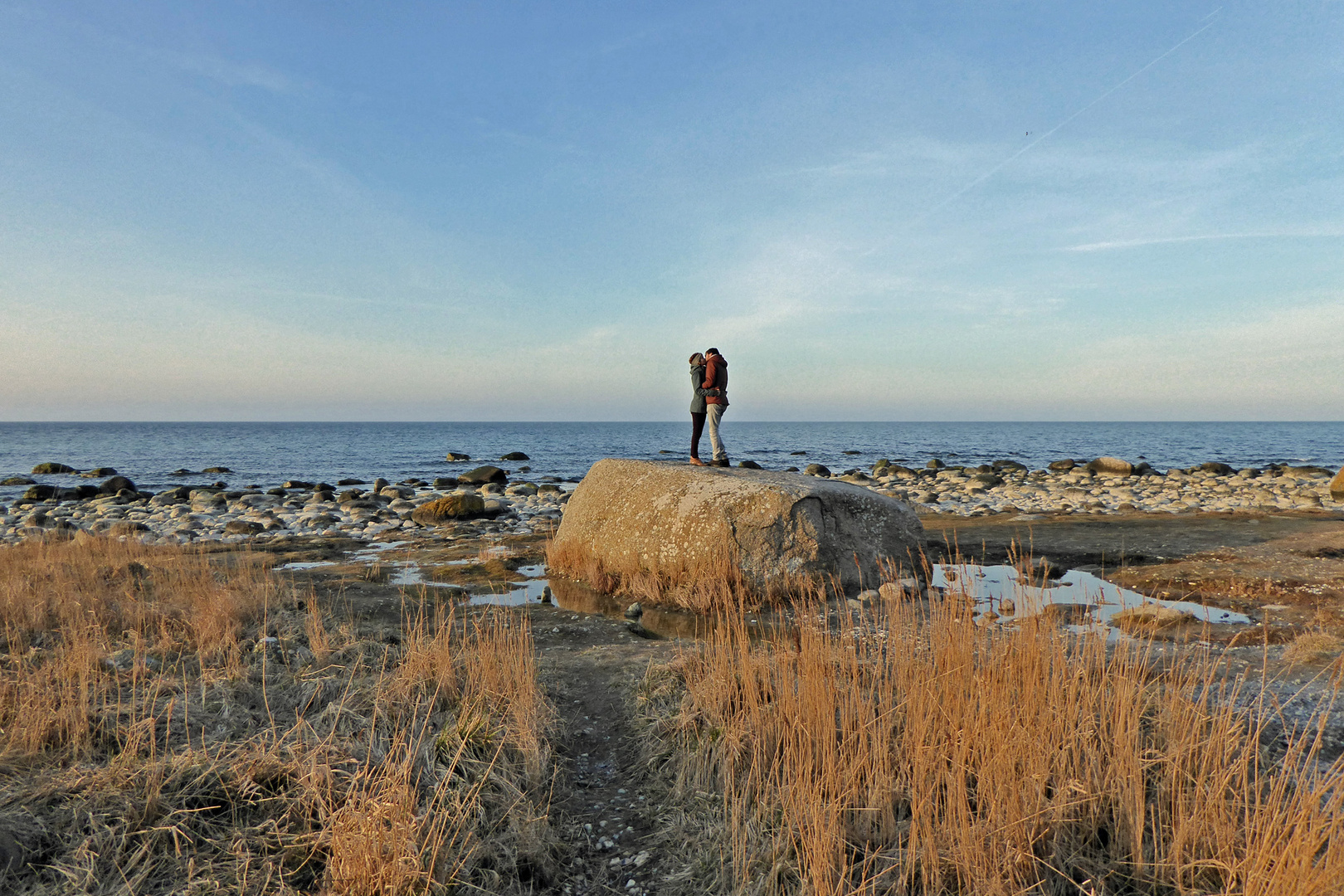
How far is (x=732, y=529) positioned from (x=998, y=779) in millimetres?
5755

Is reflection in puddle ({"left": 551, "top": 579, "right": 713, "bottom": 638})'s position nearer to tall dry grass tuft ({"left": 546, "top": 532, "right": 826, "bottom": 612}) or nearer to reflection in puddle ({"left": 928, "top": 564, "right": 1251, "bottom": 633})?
tall dry grass tuft ({"left": 546, "top": 532, "right": 826, "bottom": 612})

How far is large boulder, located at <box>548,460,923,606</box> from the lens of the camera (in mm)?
8609

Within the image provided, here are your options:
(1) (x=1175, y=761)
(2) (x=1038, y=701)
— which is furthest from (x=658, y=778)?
(1) (x=1175, y=761)

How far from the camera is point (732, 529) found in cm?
874

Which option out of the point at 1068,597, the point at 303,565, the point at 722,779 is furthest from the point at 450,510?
the point at 722,779

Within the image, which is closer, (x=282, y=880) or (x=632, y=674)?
(x=282, y=880)

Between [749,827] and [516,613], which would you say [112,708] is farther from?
[516,613]

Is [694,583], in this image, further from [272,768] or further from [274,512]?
[274,512]

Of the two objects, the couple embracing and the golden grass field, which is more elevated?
the couple embracing

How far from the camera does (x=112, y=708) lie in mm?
4023

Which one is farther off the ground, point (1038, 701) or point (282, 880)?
point (1038, 701)

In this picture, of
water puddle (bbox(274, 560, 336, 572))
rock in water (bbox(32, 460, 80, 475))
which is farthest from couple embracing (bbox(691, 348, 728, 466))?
rock in water (bbox(32, 460, 80, 475))

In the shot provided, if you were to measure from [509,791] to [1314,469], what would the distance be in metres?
45.0

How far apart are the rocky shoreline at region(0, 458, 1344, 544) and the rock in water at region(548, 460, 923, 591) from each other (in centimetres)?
605
